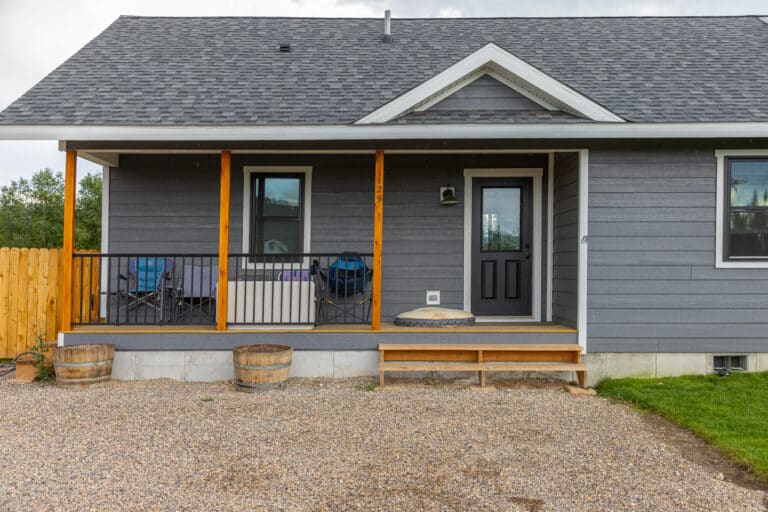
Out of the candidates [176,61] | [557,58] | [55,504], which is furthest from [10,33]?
[55,504]

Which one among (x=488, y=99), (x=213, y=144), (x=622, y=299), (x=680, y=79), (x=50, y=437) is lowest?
(x=50, y=437)

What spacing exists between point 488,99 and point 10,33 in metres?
16.7

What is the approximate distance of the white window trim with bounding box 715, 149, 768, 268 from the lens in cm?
550

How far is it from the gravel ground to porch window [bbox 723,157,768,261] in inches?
95.0

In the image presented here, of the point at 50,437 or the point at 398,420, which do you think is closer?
the point at 50,437

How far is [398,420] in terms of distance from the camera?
4148 mm

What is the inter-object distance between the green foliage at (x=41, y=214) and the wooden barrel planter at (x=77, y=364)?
19560 millimetres

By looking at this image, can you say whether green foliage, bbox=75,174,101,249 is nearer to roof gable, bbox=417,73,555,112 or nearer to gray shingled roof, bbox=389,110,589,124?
gray shingled roof, bbox=389,110,589,124

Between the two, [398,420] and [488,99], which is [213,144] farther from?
[398,420]

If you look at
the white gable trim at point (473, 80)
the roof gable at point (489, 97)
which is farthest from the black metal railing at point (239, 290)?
the roof gable at point (489, 97)

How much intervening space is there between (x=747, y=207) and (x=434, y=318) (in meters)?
3.57

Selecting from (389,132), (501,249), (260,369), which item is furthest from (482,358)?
(389,132)

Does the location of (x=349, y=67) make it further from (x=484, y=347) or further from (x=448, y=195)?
(x=484, y=347)

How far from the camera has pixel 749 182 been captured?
220 inches
